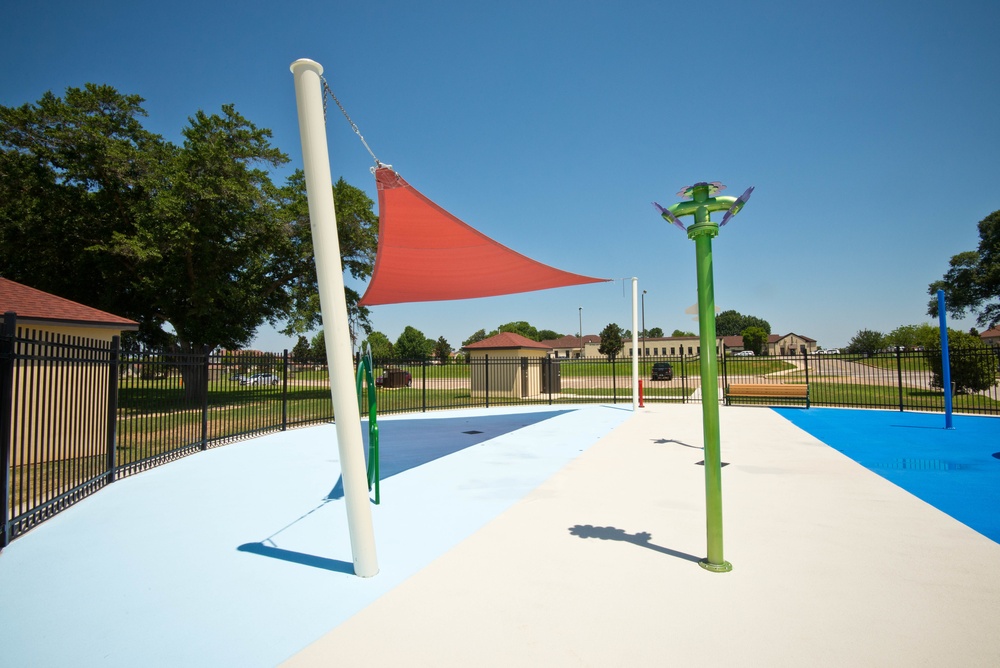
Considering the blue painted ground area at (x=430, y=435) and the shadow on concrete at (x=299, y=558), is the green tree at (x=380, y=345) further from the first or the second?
the shadow on concrete at (x=299, y=558)

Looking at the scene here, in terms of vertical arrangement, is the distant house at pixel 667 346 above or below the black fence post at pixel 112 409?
above

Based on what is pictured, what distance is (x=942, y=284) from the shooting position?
143ft

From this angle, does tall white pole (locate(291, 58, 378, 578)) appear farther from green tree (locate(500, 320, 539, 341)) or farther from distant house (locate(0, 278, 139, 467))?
green tree (locate(500, 320, 539, 341))

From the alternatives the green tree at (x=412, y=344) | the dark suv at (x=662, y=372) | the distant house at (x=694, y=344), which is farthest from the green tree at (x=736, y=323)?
the dark suv at (x=662, y=372)

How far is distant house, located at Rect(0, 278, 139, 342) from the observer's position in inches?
294

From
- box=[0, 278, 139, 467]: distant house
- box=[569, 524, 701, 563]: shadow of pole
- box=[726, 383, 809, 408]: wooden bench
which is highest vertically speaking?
box=[0, 278, 139, 467]: distant house

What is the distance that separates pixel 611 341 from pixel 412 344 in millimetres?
37343

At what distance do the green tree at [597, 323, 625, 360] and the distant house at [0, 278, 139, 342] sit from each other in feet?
146

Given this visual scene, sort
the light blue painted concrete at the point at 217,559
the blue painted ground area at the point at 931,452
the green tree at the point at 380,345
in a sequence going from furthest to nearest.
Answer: the green tree at the point at 380,345 → the blue painted ground area at the point at 931,452 → the light blue painted concrete at the point at 217,559

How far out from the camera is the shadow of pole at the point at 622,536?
3788mm

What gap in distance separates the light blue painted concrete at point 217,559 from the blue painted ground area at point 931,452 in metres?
4.19

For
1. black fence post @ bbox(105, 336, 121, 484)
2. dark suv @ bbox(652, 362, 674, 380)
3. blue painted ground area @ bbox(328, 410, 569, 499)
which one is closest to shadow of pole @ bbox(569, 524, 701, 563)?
blue painted ground area @ bbox(328, 410, 569, 499)

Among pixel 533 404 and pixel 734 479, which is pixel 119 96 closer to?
pixel 533 404

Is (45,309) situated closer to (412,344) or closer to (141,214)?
(141,214)
